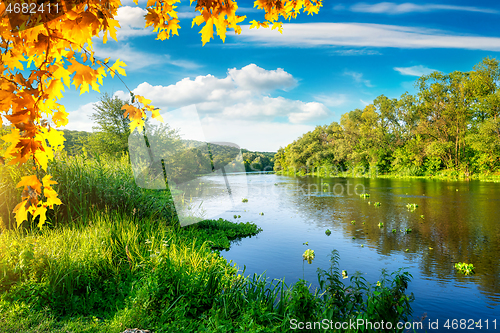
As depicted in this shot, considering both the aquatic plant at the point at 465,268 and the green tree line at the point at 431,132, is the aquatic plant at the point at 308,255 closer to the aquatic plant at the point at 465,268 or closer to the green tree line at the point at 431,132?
the aquatic plant at the point at 465,268

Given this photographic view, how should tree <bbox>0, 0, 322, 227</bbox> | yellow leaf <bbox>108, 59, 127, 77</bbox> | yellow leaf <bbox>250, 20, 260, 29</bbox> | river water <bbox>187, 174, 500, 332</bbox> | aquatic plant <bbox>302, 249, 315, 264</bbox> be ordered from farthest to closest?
aquatic plant <bbox>302, 249, 315, 264</bbox>
river water <bbox>187, 174, 500, 332</bbox>
yellow leaf <bbox>250, 20, 260, 29</bbox>
yellow leaf <bbox>108, 59, 127, 77</bbox>
tree <bbox>0, 0, 322, 227</bbox>

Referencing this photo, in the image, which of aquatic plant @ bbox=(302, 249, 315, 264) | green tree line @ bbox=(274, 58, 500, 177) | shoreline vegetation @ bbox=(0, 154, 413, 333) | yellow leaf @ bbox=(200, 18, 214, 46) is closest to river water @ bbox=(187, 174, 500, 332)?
aquatic plant @ bbox=(302, 249, 315, 264)

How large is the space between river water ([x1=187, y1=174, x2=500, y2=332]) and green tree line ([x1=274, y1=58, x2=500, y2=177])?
20.2m

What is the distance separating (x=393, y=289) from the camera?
329cm

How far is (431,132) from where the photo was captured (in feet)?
113

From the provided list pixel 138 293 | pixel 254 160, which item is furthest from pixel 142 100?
pixel 254 160

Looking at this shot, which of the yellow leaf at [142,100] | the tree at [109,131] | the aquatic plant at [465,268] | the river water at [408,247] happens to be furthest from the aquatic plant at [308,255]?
the tree at [109,131]

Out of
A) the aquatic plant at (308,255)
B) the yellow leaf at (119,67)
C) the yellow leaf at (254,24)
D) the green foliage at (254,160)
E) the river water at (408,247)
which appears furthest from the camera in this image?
the green foliage at (254,160)

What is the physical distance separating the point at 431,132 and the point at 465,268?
34.7m

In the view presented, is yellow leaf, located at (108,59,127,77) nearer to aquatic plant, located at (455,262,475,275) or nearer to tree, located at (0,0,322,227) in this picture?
tree, located at (0,0,322,227)

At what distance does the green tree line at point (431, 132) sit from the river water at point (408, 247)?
20224 millimetres

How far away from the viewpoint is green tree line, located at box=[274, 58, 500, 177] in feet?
95.7

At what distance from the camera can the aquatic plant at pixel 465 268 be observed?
19.3 ft

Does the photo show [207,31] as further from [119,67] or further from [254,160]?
[254,160]
